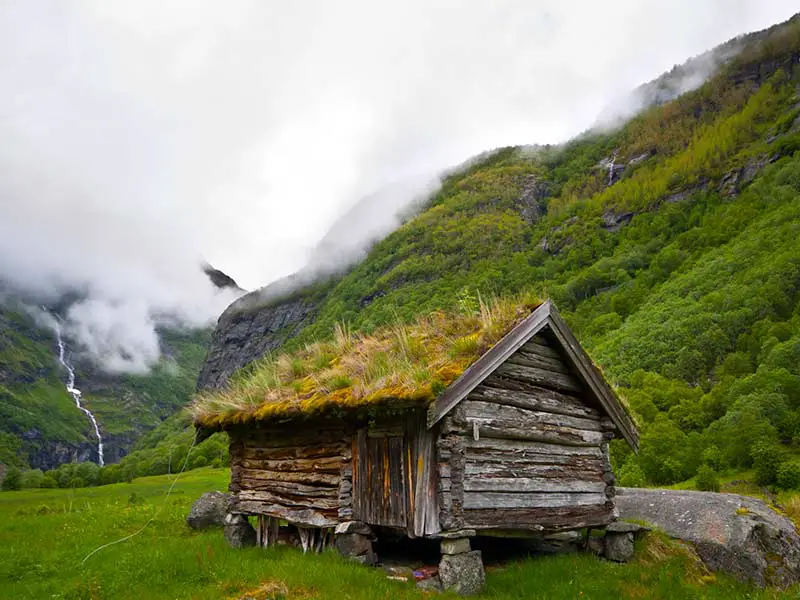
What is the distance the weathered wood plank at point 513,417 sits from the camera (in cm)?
1118

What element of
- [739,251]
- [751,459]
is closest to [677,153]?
[739,251]

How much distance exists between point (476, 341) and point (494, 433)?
183cm

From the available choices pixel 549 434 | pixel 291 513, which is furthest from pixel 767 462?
pixel 291 513

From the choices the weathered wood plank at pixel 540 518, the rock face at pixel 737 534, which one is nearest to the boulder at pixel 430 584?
the weathered wood plank at pixel 540 518

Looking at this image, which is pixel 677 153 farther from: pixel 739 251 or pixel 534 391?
pixel 534 391

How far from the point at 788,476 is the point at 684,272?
80.0 meters

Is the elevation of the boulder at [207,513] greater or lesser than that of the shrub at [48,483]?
lesser

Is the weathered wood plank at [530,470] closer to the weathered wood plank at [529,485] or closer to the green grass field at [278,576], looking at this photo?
the weathered wood plank at [529,485]

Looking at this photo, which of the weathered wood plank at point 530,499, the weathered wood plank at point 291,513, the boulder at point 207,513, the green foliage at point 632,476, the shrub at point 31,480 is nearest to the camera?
the weathered wood plank at point 530,499

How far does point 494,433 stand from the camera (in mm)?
11484

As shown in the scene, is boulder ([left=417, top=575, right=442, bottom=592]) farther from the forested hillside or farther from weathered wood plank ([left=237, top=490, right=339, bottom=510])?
the forested hillside

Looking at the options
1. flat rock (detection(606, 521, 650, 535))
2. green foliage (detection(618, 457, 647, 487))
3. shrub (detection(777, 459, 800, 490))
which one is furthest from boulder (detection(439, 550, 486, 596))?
shrub (detection(777, 459, 800, 490))

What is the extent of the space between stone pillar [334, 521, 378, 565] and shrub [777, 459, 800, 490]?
107ft

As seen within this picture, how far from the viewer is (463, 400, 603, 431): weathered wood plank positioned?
11.2 m
